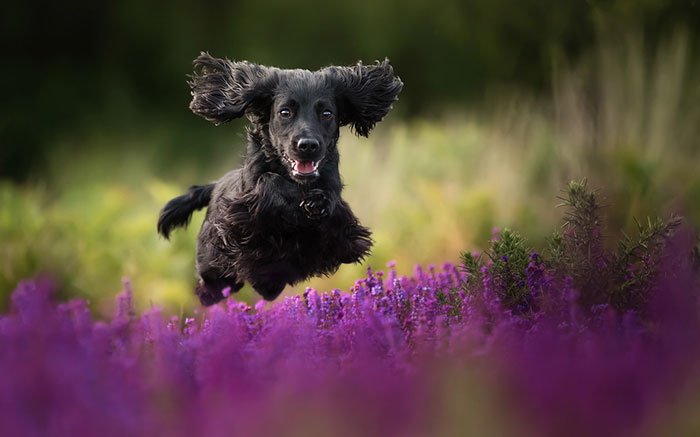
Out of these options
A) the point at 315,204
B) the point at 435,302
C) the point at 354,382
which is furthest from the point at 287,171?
the point at 354,382

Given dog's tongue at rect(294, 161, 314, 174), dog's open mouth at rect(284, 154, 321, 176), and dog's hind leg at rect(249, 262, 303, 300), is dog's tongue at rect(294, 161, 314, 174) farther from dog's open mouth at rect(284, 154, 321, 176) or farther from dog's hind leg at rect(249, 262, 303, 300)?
dog's hind leg at rect(249, 262, 303, 300)

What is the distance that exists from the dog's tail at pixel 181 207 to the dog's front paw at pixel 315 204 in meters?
0.98

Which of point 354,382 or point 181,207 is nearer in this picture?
point 354,382

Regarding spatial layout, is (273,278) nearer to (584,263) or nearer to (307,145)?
(307,145)

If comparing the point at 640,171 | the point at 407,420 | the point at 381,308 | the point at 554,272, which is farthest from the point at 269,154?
the point at 640,171

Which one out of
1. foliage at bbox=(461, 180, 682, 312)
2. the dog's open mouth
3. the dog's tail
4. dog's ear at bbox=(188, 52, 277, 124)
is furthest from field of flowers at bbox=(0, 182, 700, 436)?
the dog's tail

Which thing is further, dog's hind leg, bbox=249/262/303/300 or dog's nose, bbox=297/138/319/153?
dog's hind leg, bbox=249/262/303/300

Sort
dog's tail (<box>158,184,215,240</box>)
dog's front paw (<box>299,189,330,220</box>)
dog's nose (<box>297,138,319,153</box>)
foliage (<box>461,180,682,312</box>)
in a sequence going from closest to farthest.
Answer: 1. foliage (<box>461,180,682,312</box>)
2. dog's nose (<box>297,138,319,153</box>)
3. dog's front paw (<box>299,189,330,220</box>)
4. dog's tail (<box>158,184,215,240</box>)

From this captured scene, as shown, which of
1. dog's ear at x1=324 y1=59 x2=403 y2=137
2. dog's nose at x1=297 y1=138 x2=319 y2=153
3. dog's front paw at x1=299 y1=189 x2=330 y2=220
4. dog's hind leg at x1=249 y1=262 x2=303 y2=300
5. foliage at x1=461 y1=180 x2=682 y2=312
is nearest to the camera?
foliage at x1=461 y1=180 x2=682 y2=312

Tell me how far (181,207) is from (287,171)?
0.94m

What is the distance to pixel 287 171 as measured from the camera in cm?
363

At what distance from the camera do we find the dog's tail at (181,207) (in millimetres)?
4367

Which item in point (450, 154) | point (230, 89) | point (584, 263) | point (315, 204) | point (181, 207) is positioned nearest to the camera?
point (584, 263)

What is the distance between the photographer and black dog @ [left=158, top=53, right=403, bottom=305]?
11.5 feet
